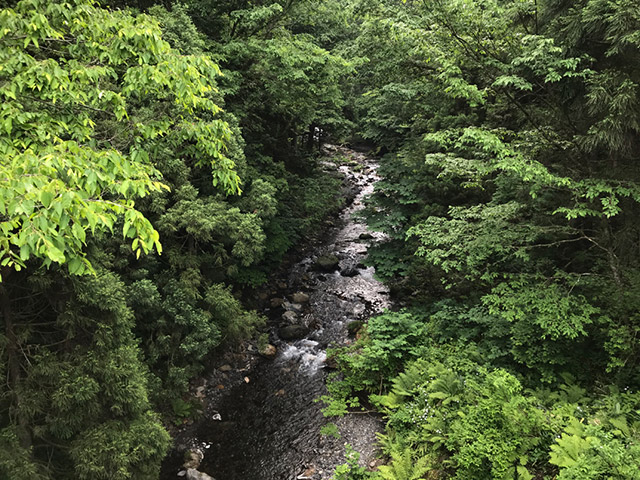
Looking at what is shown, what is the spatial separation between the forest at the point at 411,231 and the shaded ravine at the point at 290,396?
614 mm

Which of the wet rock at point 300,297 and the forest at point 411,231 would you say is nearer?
the forest at point 411,231

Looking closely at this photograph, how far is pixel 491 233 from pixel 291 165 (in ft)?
38.9

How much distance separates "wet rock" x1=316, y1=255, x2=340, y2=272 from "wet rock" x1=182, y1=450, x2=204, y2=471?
932 cm

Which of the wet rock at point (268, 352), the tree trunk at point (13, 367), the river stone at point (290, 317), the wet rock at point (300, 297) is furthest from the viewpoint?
the wet rock at point (300, 297)

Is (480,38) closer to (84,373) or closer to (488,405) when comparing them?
(488,405)

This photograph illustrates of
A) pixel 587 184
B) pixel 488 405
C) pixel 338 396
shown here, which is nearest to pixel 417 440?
pixel 488 405

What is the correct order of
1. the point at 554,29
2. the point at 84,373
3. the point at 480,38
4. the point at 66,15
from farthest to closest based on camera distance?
the point at 480,38 < the point at 554,29 < the point at 84,373 < the point at 66,15

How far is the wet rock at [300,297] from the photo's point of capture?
14.0 metres

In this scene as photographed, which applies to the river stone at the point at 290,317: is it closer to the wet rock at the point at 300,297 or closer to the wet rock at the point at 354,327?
the wet rock at the point at 300,297

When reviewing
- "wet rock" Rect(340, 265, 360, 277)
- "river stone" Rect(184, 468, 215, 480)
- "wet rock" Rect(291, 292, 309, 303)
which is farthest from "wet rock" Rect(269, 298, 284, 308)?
"river stone" Rect(184, 468, 215, 480)

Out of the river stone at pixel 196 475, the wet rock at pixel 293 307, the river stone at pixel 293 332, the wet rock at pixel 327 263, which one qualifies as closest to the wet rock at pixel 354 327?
the river stone at pixel 293 332

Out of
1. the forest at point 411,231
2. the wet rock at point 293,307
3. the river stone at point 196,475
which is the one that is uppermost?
the forest at point 411,231

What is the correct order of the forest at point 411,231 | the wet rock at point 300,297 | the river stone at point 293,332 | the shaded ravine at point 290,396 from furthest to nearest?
the wet rock at point 300,297
the river stone at point 293,332
the shaded ravine at point 290,396
the forest at point 411,231

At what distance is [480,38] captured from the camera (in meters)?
7.45
